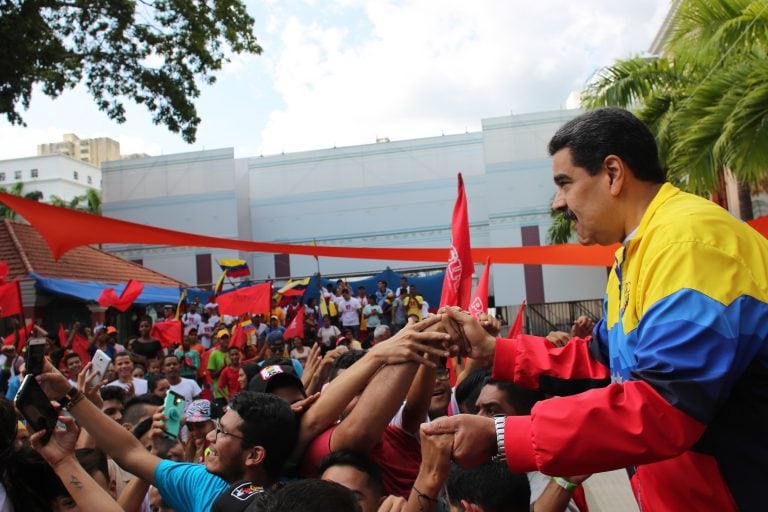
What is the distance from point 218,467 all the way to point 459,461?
1226 mm

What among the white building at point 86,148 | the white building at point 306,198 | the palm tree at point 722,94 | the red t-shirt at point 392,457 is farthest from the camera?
the white building at point 86,148

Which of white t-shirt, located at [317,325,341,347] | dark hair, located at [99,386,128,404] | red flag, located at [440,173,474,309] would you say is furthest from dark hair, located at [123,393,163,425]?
white t-shirt, located at [317,325,341,347]

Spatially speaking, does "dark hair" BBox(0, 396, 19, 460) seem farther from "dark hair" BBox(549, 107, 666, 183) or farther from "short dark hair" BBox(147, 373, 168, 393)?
"short dark hair" BBox(147, 373, 168, 393)

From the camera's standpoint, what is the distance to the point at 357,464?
8.27ft

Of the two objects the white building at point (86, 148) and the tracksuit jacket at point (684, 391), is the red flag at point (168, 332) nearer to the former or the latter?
the tracksuit jacket at point (684, 391)

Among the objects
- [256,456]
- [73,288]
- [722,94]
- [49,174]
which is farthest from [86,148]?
[256,456]

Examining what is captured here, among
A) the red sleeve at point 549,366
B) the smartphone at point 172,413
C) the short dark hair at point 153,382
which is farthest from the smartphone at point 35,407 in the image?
the short dark hair at point 153,382

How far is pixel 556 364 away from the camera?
2.67m

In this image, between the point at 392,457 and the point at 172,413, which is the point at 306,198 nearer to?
the point at 172,413

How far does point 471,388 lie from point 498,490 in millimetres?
1400

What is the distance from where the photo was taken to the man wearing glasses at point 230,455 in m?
2.75

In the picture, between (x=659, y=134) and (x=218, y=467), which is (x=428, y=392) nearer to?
(x=218, y=467)

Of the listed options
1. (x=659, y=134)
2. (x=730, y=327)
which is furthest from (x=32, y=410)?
(x=659, y=134)

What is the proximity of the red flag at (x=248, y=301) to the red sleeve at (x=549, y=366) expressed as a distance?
11050 millimetres
